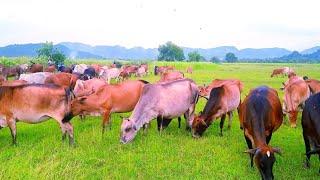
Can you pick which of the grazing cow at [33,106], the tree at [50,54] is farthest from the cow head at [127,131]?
the tree at [50,54]

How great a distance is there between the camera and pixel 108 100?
44.2 feet

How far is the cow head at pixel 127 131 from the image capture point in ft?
39.8

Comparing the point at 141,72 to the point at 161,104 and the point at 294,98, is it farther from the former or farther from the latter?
the point at 161,104

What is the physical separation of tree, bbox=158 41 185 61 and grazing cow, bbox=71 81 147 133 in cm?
10199

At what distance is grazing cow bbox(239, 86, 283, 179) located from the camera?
8.34 metres

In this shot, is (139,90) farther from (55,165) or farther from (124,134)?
(55,165)

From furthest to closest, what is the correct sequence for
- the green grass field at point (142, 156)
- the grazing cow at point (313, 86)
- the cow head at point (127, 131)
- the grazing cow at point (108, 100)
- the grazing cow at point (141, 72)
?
the grazing cow at point (141, 72), the grazing cow at point (313, 86), the grazing cow at point (108, 100), the cow head at point (127, 131), the green grass field at point (142, 156)

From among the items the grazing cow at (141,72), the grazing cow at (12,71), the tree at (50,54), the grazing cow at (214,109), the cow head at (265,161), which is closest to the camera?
the cow head at (265,161)

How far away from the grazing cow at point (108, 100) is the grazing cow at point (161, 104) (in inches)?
42.2

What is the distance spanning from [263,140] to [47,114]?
6.25m

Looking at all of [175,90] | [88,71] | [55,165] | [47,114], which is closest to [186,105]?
[175,90]

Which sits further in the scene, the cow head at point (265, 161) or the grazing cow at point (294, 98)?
the grazing cow at point (294, 98)

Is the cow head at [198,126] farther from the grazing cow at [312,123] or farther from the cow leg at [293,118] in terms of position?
the cow leg at [293,118]

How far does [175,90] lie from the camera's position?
1401cm
